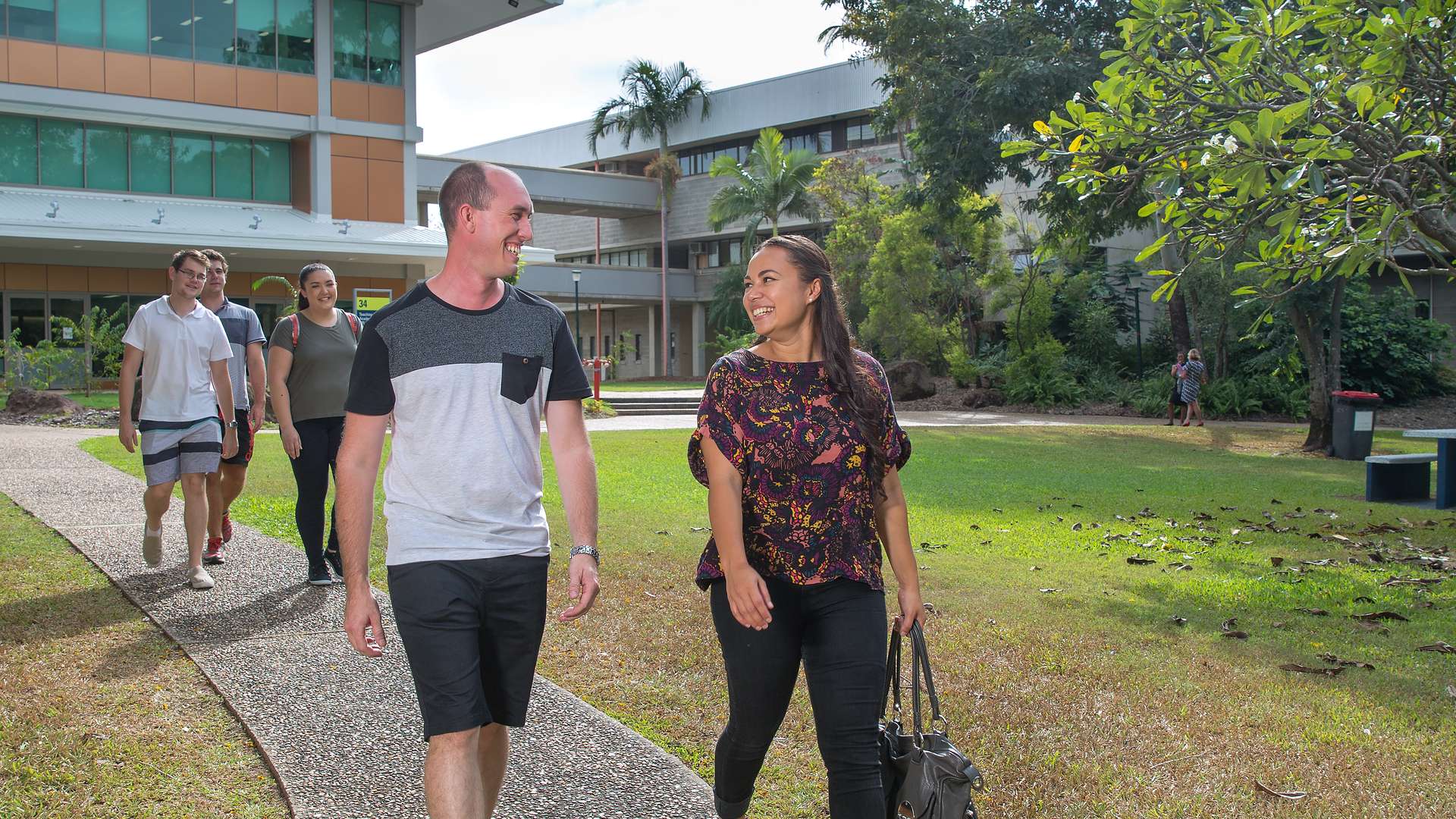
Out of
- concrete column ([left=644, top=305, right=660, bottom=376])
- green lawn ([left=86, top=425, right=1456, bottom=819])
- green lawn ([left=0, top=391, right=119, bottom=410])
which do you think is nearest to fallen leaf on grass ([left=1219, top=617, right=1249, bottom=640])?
green lawn ([left=86, top=425, right=1456, bottom=819])

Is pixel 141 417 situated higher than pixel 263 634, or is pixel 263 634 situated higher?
pixel 141 417

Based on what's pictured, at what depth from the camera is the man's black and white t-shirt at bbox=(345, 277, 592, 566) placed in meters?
3.11

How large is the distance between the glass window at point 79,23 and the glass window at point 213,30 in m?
2.31

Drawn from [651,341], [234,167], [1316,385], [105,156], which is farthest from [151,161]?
[1316,385]

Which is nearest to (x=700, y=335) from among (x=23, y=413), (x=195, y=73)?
(x=195, y=73)

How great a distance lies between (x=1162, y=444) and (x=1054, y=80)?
684cm

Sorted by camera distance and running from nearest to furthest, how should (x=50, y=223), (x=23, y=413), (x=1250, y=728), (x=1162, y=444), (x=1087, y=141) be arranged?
(x=1250, y=728), (x=1087, y=141), (x=1162, y=444), (x=23, y=413), (x=50, y=223)

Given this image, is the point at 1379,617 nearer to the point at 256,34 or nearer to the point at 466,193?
the point at 466,193

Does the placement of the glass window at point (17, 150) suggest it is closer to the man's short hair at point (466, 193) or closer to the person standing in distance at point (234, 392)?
the person standing in distance at point (234, 392)

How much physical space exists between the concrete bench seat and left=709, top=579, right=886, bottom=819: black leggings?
1130 cm

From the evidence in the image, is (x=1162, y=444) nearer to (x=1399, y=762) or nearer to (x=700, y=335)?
(x=1399, y=762)

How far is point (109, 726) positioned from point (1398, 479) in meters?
12.4

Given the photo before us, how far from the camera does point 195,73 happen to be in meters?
32.6

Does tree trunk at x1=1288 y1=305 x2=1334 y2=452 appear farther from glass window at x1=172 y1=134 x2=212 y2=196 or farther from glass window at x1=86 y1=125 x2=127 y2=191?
glass window at x1=86 y1=125 x2=127 y2=191
